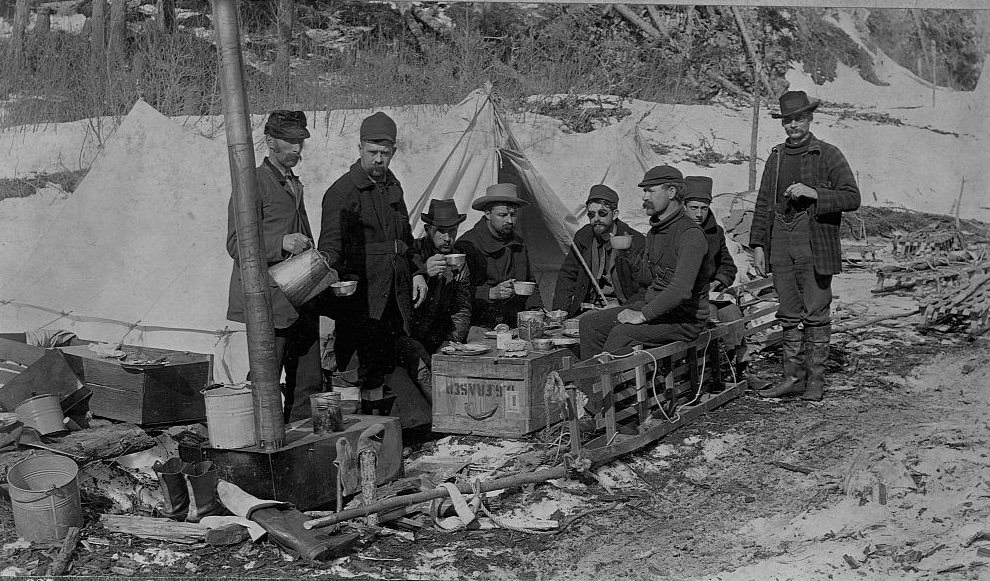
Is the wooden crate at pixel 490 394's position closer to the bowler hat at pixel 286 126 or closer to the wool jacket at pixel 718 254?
the bowler hat at pixel 286 126

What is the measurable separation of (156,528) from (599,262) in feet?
10.8

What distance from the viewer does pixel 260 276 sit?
331 cm

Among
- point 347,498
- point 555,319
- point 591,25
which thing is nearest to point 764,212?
point 555,319

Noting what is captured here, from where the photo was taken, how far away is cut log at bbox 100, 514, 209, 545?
330 cm

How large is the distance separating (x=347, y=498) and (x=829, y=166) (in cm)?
339

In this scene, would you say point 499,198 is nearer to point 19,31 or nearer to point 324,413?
point 324,413

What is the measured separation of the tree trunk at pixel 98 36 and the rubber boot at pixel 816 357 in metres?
7.33

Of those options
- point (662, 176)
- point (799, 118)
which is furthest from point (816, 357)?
point (662, 176)

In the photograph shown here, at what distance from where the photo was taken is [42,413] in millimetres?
4031

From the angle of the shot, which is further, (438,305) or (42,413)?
(438,305)

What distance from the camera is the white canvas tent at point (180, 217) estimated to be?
18.3 feet

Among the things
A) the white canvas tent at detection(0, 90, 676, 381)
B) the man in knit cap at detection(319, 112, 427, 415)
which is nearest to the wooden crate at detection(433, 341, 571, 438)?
the man in knit cap at detection(319, 112, 427, 415)

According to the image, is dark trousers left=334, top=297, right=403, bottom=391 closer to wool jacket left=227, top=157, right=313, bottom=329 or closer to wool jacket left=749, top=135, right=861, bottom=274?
wool jacket left=227, top=157, right=313, bottom=329

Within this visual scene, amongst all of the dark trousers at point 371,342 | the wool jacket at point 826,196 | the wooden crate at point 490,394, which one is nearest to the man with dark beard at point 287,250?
the dark trousers at point 371,342
